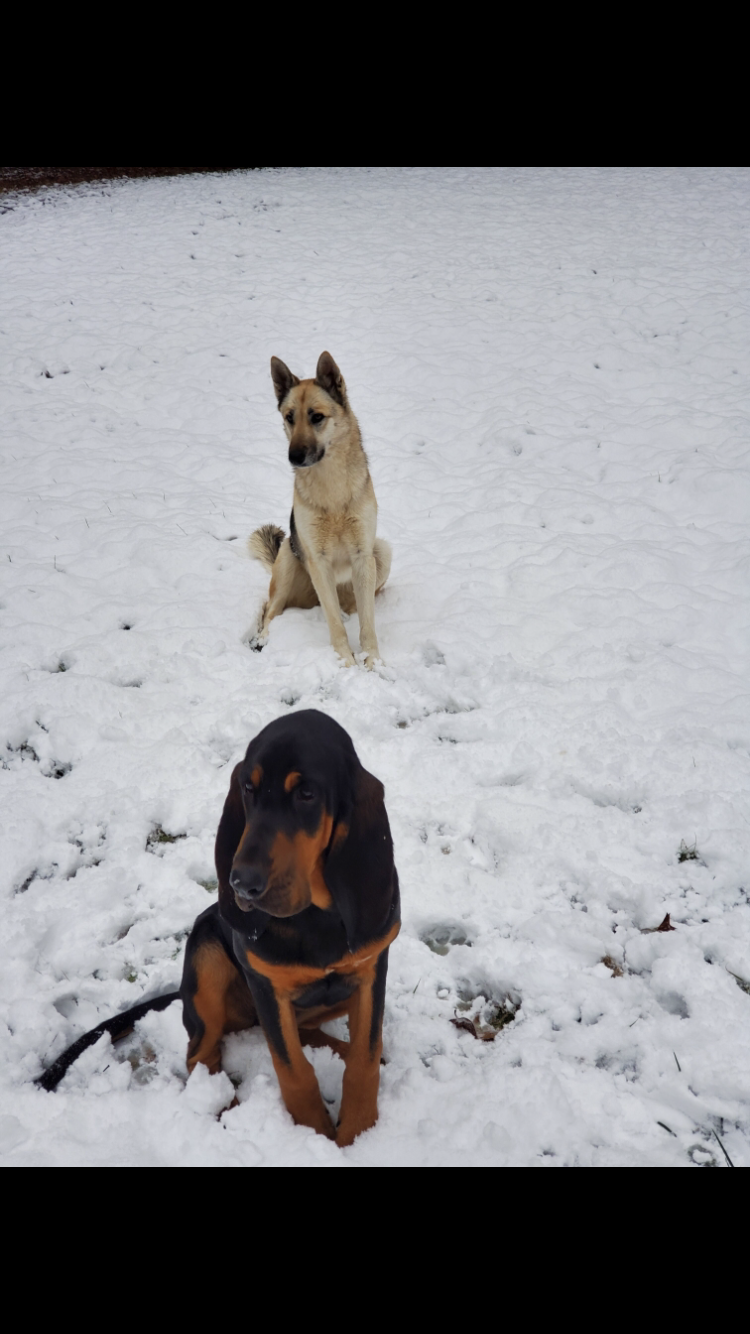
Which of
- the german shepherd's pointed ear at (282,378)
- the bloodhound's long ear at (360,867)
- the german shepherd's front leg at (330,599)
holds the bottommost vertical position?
the german shepherd's front leg at (330,599)

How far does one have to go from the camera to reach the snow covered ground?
215cm

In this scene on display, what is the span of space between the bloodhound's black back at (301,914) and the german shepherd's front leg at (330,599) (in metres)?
2.62

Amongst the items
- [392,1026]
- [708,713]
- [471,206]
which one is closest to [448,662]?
[708,713]

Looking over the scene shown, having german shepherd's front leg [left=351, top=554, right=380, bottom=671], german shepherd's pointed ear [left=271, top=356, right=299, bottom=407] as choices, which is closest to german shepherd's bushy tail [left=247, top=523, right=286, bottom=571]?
german shepherd's front leg [left=351, top=554, right=380, bottom=671]

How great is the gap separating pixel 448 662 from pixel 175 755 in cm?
166

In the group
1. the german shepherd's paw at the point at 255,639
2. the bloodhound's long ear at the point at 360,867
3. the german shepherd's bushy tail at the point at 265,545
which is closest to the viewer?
the bloodhound's long ear at the point at 360,867

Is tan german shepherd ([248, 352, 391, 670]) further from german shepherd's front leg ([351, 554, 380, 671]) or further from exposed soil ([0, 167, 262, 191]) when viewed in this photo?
exposed soil ([0, 167, 262, 191])

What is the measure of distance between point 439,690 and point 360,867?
2410 millimetres

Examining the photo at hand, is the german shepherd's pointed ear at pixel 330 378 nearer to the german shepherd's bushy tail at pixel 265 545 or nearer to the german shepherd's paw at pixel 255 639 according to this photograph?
the german shepherd's bushy tail at pixel 265 545

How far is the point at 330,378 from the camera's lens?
450 cm

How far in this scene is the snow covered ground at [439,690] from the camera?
215cm

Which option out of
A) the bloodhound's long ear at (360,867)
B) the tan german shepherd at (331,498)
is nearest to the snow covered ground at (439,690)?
the tan german shepherd at (331,498)

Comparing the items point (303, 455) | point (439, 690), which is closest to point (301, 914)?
point (439, 690)

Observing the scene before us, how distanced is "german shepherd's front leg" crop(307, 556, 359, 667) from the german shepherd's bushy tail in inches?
37.9
